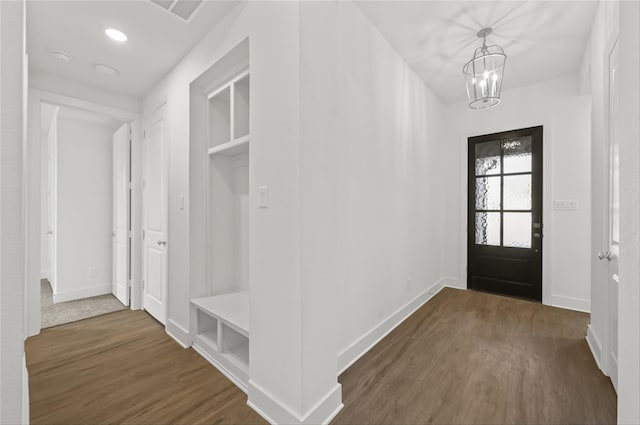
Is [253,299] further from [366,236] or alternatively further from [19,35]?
[19,35]

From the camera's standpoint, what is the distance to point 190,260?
7.90 ft

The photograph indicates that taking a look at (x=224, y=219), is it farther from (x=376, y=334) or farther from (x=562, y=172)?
(x=562, y=172)

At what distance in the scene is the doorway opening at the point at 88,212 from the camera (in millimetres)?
3633

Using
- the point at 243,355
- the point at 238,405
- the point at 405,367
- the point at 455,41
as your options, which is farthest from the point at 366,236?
the point at 455,41

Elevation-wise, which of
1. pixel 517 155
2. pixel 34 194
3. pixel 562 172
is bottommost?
pixel 34 194

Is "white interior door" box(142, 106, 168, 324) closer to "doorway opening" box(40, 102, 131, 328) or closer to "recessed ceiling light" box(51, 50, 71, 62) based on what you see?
"doorway opening" box(40, 102, 131, 328)

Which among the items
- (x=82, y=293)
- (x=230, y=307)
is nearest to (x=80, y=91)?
(x=82, y=293)

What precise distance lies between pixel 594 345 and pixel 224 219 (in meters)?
3.29

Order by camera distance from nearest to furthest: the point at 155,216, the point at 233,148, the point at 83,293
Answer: the point at 233,148 < the point at 155,216 < the point at 83,293

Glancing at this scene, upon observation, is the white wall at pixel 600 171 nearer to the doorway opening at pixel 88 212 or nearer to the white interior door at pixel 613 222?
the white interior door at pixel 613 222

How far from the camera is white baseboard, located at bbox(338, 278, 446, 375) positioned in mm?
2064

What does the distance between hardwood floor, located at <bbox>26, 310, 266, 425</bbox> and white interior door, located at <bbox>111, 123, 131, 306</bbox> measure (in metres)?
0.95

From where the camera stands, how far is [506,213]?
12.2 ft

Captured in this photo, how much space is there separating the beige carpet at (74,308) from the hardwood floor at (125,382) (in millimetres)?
329
